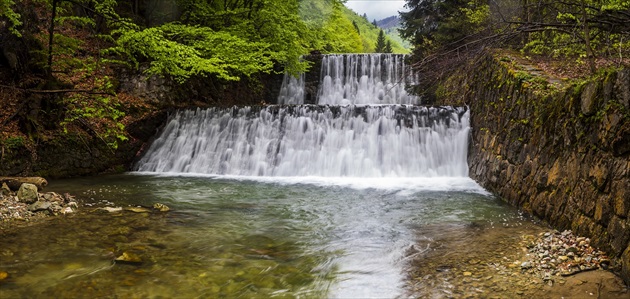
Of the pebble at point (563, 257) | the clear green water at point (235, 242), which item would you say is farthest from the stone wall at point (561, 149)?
the clear green water at point (235, 242)

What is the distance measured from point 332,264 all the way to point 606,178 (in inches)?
128

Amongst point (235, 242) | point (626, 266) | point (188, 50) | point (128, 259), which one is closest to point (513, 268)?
point (626, 266)

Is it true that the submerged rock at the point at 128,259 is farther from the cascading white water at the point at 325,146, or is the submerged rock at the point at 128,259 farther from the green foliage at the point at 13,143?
the green foliage at the point at 13,143

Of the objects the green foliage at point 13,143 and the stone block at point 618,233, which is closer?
the stone block at point 618,233

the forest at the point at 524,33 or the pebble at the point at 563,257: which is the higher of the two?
the forest at the point at 524,33

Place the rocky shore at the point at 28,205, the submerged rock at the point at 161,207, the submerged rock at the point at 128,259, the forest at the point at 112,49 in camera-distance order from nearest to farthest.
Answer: the submerged rock at the point at 128,259
the rocky shore at the point at 28,205
the submerged rock at the point at 161,207
the forest at the point at 112,49

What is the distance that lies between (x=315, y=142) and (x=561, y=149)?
7.65 m

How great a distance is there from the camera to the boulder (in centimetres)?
657

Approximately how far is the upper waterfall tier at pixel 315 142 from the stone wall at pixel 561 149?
1.22 meters

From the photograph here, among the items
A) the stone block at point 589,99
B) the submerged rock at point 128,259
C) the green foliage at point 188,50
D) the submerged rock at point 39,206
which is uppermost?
the green foliage at point 188,50

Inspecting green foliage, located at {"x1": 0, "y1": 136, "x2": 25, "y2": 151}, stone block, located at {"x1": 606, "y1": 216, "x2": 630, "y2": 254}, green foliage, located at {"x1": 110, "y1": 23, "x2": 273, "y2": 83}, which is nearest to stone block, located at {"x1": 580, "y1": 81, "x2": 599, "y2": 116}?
stone block, located at {"x1": 606, "y1": 216, "x2": 630, "y2": 254}

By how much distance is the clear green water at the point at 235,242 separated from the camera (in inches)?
156

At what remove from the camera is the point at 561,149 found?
590 centimetres

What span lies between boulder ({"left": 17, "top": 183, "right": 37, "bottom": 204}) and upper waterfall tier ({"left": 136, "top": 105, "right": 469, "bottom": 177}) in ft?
19.7
